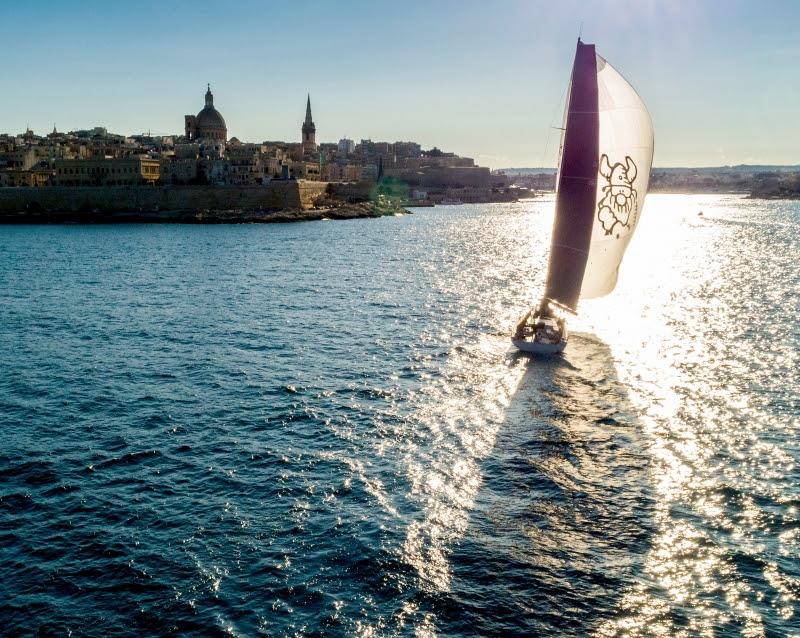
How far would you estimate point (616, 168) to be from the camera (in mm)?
28969

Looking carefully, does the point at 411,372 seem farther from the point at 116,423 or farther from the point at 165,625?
the point at 165,625

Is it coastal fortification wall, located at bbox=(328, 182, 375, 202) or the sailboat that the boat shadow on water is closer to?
the sailboat

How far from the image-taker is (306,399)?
24.1m

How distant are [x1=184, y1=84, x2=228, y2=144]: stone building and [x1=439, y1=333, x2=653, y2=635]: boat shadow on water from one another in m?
141

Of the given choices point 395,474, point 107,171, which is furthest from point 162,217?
point 395,474

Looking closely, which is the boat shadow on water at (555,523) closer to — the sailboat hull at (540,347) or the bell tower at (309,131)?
the sailboat hull at (540,347)

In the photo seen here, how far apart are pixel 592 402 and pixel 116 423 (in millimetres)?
14454

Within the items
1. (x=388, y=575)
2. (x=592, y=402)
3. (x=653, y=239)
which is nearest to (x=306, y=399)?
(x=592, y=402)

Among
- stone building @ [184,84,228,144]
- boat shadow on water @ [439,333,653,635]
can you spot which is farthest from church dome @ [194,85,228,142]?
boat shadow on water @ [439,333,653,635]

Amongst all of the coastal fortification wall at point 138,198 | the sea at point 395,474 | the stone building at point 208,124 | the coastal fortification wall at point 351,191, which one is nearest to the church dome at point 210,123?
the stone building at point 208,124

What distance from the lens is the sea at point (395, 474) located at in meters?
13.1

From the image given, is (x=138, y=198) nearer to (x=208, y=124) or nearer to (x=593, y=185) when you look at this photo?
(x=208, y=124)

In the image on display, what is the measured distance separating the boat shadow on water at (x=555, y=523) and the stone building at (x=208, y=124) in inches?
5571

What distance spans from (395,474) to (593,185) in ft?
51.9
